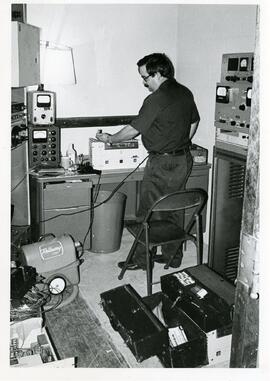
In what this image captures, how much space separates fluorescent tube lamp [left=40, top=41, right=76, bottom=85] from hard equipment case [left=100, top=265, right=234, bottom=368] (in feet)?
6.64

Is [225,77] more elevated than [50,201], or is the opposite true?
[225,77]

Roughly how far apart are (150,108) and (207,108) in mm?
959

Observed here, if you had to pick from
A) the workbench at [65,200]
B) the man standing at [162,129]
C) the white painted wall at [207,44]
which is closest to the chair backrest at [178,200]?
the man standing at [162,129]

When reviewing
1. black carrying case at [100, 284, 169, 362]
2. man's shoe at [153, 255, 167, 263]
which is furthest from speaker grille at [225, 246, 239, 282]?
black carrying case at [100, 284, 169, 362]

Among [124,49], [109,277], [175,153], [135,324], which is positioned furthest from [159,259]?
[124,49]

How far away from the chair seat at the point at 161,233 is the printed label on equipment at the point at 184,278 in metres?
0.33

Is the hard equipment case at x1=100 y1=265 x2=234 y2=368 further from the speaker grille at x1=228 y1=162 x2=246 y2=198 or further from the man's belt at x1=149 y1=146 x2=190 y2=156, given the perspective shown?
the man's belt at x1=149 y1=146 x2=190 y2=156

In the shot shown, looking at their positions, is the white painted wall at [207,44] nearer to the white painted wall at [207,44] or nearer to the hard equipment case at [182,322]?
the white painted wall at [207,44]

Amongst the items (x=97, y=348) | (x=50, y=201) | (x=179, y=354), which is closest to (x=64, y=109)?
(x=50, y=201)

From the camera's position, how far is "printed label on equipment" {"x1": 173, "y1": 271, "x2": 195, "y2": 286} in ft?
8.24

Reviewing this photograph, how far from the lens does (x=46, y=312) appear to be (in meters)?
2.87

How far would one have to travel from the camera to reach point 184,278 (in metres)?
2.56

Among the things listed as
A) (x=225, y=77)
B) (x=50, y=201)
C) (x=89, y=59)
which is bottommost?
(x=50, y=201)
